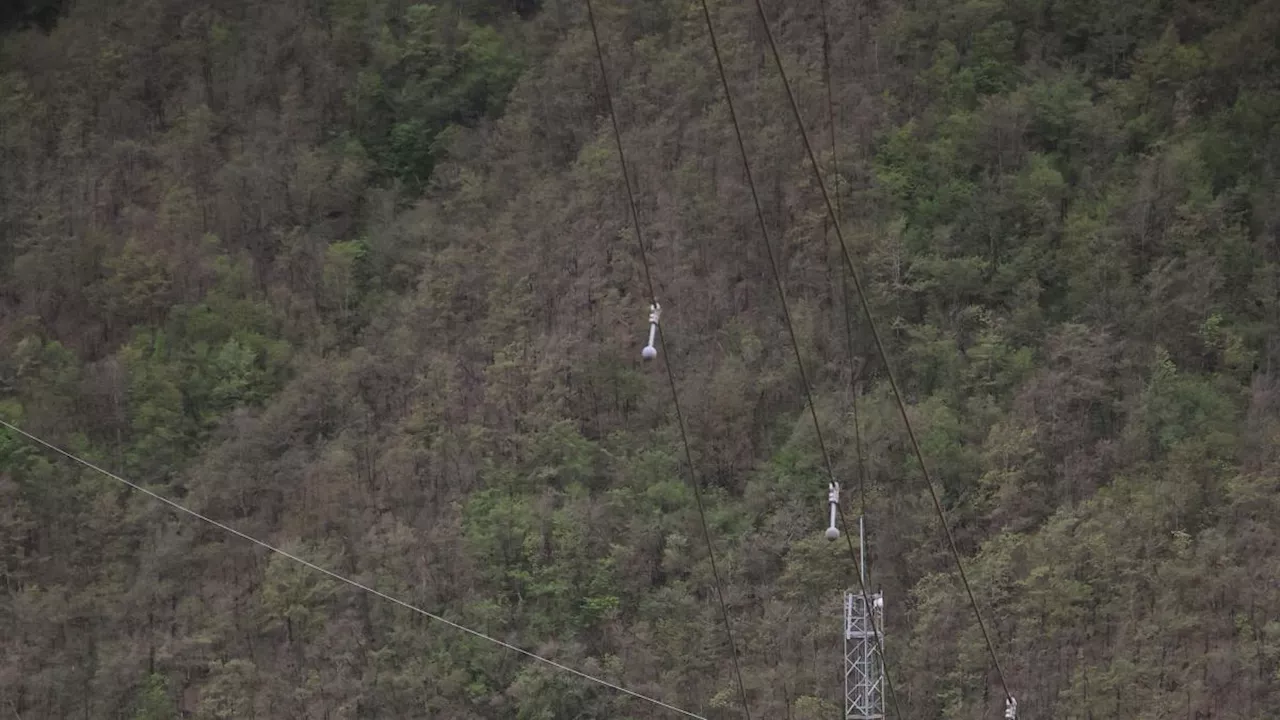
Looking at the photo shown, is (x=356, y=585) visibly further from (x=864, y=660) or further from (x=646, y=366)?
(x=864, y=660)

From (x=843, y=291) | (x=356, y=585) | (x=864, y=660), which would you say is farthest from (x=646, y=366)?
(x=864, y=660)

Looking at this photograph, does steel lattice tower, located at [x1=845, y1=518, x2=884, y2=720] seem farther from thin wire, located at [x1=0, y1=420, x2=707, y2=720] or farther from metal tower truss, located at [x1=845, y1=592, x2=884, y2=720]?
thin wire, located at [x1=0, y1=420, x2=707, y2=720]

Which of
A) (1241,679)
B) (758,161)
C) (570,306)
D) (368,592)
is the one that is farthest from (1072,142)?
(368,592)

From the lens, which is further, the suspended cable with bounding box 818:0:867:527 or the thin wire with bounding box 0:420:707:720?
the suspended cable with bounding box 818:0:867:527

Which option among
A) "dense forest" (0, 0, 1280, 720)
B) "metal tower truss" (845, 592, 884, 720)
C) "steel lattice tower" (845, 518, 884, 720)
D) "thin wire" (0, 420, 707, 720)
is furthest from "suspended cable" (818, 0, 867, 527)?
"thin wire" (0, 420, 707, 720)

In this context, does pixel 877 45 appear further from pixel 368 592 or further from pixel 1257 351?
pixel 368 592

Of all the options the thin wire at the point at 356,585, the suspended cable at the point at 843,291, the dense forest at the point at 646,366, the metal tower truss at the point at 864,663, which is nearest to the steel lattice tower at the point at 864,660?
the metal tower truss at the point at 864,663
